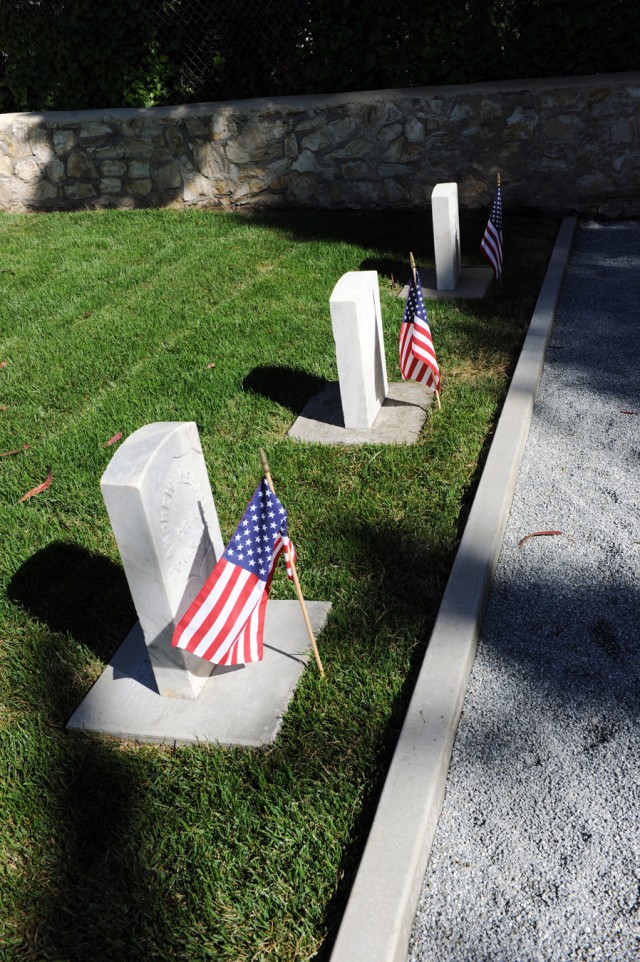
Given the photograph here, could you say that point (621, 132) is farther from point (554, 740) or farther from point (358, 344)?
point (554, 740)

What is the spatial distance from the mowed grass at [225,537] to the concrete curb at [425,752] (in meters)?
0.12

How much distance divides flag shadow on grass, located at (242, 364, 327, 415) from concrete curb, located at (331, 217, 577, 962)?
1478 mm

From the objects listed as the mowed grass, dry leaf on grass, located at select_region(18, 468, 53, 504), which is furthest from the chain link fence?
dry leaf on grass, located at select_region(18, 468, 53, 504)

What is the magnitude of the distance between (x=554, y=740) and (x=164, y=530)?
1.54 metres

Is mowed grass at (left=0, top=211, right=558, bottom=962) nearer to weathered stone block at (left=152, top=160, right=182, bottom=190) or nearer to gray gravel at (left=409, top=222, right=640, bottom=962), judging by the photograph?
gray gravel at (left=409, top=222, right=640, bottom=962)

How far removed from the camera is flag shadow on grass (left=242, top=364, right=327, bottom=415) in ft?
18.0

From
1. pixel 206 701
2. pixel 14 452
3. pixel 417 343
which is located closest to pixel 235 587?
pixel 206 701

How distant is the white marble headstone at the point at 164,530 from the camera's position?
2.70m

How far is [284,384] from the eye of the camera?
568 cm

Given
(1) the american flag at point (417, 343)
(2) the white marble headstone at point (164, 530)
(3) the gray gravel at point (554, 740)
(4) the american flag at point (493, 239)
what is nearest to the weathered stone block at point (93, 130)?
(4) the american flag at point (493, 239)

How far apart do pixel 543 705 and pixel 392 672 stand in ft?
1.86

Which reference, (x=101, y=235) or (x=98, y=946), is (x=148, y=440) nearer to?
(x=98, y=946)

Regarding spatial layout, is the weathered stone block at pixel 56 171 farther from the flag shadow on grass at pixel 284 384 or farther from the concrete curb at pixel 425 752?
the concrete curb at pixel 425 752

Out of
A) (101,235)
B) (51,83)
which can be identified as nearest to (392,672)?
(101,235)
